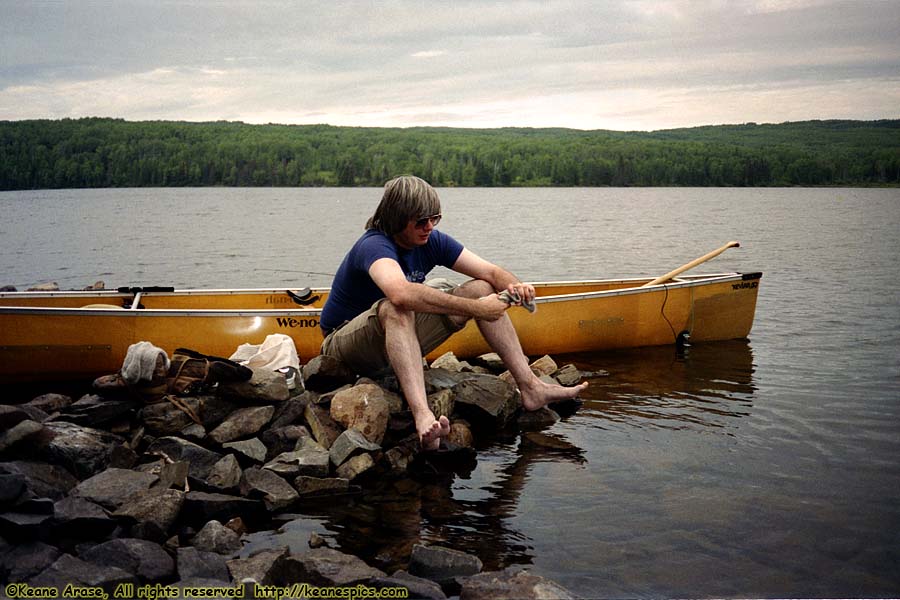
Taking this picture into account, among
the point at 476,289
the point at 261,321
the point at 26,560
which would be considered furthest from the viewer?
the point at 261,321

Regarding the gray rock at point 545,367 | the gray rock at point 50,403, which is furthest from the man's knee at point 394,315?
the gray rock at point 545,367

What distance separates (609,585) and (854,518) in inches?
67.7

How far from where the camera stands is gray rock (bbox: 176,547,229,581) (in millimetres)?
3607

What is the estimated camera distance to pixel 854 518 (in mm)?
4664

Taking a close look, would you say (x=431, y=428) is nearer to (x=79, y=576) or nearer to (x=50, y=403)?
(x=79, y=576)

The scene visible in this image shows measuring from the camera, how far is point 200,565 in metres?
3.65

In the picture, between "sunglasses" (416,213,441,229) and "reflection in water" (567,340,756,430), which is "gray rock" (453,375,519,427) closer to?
"reflection in water" (567,340,756,430)

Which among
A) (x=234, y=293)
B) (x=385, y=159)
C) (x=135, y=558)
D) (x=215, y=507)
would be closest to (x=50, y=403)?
(x=215, y=507)

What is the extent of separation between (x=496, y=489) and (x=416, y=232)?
5.35 ft

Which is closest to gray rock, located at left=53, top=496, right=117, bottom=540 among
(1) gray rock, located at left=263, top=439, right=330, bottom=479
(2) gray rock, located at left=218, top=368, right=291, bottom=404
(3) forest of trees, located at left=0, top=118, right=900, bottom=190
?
(1) gray rock, located at left=263, top=439, right=330, bottom=479

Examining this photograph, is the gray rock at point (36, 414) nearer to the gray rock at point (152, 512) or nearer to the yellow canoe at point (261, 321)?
the gray rock at point (152, 512)

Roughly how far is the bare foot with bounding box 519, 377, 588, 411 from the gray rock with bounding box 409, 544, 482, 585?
2.04 metres

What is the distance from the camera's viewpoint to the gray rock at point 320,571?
3.55 metres

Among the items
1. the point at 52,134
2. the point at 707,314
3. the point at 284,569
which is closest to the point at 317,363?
the point at 284,569
